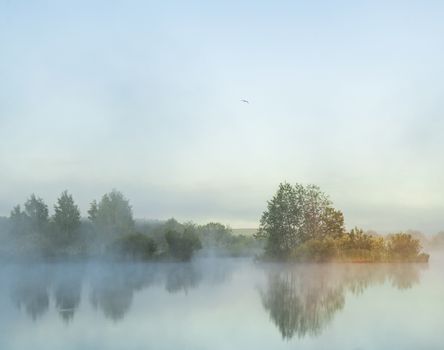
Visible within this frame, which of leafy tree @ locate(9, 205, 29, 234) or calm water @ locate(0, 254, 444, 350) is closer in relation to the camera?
calm water @ locate(0, 254, 444, 350)

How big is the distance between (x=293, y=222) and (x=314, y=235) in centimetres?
196

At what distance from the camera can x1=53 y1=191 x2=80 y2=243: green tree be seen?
171ft

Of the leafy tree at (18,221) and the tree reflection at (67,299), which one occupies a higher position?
the leafy tree at (18,221)

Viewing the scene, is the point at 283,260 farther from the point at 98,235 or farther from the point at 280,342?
the point at 280,342

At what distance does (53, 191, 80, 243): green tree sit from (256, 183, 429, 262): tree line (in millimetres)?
16372

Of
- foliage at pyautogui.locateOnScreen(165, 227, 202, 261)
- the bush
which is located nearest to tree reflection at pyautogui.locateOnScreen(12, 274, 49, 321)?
the bush

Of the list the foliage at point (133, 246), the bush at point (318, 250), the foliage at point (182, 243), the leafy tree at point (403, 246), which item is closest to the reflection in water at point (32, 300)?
the foliage at point (133, 246)

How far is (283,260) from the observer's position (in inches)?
1870

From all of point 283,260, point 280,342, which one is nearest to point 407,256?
point 283,260

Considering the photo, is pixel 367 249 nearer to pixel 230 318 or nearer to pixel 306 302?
pixel 306 302

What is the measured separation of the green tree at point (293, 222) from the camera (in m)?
47.7

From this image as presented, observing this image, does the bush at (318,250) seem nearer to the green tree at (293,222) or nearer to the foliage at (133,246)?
the green tree at (293,222)

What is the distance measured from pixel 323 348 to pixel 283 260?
3709 cm

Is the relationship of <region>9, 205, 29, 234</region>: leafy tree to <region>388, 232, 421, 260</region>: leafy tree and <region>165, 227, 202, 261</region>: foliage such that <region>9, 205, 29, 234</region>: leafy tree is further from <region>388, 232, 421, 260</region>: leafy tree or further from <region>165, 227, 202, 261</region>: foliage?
<region>388, 232, 421, 260</region>: leafy tree
